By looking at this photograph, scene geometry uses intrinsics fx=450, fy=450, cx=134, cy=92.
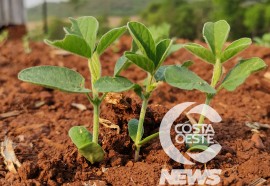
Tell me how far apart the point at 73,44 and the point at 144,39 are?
26 centimetres

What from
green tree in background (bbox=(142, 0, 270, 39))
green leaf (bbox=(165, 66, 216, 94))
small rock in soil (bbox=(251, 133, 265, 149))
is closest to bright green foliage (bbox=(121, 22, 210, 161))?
green leaf (bbox=(165, 66, 216, 94))

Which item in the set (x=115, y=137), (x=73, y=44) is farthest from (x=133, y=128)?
(x=73, y=44)

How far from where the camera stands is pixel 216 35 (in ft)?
5.68

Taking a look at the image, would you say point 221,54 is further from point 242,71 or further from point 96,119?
point 96,119

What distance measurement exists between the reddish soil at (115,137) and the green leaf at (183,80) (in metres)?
0.33

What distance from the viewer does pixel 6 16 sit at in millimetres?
7637

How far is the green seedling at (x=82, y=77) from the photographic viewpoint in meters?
1.53

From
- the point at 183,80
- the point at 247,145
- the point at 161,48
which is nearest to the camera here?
the point at 183,80

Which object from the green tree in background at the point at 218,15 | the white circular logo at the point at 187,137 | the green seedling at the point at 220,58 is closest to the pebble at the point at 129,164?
the white circular logo at the point at 187,137

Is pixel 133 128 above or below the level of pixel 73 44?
Result: below

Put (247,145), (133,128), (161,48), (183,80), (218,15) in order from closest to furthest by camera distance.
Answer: (183,80), (161,48), (133,128), (247,145), (218,15)

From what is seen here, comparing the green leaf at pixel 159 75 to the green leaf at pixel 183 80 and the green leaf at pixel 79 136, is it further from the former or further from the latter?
the green leaf at pixel 79 136

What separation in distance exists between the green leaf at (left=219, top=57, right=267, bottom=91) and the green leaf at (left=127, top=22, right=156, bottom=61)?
0.94ft

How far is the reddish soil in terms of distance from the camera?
166 cm
